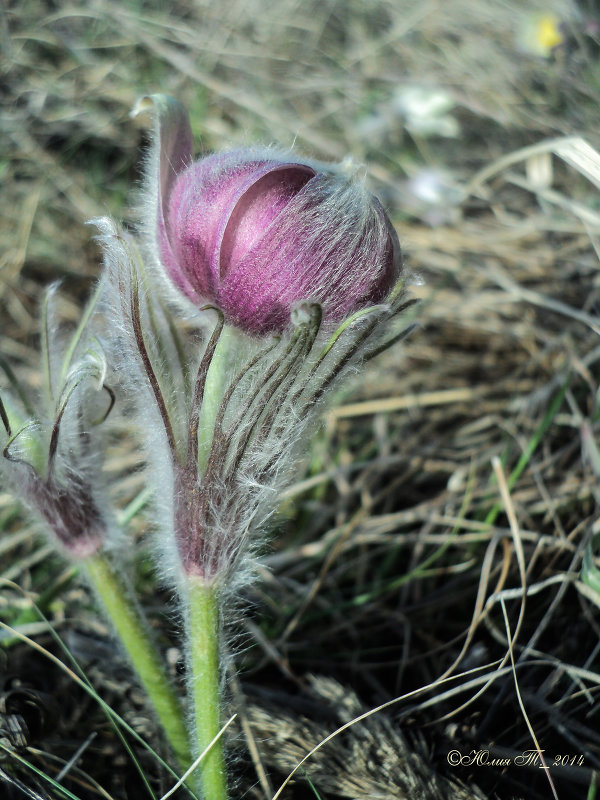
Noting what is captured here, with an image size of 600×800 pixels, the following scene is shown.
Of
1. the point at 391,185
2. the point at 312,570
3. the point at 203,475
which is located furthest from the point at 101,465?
the point at 391,185

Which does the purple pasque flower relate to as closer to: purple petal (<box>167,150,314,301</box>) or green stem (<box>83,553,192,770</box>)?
purple petal (<box>167,150,314,301</box>)

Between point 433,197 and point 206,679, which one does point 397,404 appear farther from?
point 206,679

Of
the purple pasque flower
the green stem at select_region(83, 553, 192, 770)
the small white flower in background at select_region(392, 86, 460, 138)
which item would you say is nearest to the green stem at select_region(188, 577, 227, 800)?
the green stem at select_region(83, 553, 192, 770)

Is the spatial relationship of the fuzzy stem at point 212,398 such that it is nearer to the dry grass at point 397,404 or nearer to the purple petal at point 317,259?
the purple petal at point 317,259

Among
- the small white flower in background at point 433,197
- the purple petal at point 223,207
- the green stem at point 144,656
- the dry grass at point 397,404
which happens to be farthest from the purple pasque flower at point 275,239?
the small white flower in background at point 433,197

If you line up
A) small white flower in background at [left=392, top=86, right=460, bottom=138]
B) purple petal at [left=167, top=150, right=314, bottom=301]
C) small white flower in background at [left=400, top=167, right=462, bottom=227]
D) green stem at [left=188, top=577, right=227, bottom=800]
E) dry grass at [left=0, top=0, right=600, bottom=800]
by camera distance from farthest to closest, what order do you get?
1. small white flower in background at [left=392, top=86, right=460, bottom=138]
2. small white flower in background at [left=400, top=167, right=462, bottom=227]
3. dry grass at [left=0, top=0, right=600, bottom=800]
4. green stem at [left=188, top=577, right=227, bottom=800]
5. purple petal at [left=167, top=150, right=314, bottom=301]
